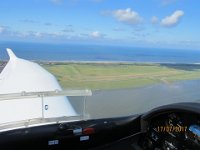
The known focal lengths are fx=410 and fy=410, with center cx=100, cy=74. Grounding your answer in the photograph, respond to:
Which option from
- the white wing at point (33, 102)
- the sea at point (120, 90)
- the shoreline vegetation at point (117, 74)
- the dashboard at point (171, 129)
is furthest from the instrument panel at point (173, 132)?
the white wing at point (33, 102)

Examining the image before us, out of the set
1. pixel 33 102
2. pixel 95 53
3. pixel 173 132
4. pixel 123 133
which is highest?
pixel 95 53

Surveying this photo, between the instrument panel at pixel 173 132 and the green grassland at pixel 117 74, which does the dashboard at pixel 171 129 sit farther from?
the green grassland at pixel 117 74

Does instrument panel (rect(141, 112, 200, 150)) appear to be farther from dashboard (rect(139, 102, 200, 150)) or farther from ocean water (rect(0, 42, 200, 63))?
ocean water (rect(0, 42, 200, 63))

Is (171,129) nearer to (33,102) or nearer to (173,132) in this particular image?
(173,132)

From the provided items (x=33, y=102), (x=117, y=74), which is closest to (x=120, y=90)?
(x=117, y=74)

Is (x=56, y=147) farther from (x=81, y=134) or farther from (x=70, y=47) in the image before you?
(x=70, y=47)

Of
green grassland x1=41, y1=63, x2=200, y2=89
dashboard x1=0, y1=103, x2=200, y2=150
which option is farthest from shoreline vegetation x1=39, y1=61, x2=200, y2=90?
dashboard x1=0, y1=103, x2=200, y2=150
